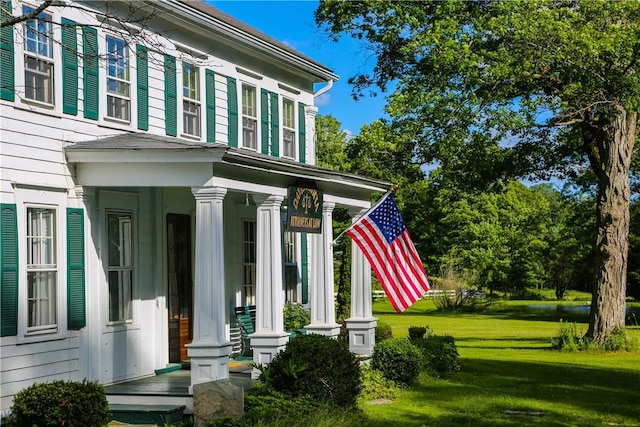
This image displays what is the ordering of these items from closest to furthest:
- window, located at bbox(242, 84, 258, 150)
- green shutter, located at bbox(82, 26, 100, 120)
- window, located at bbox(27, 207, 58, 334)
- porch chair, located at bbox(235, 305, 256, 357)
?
1. window, located at bbox(27, 207, 58, 334)
2. green shutter, located at bbox(82, 26, 100, 120)
3. porch chair, located at bbox(235, 305, 256, 357)
4. window, located at bbox(242, 84, 258, 150)

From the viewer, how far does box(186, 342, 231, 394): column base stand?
1342cm

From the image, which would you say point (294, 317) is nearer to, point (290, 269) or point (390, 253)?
point (290, 269)

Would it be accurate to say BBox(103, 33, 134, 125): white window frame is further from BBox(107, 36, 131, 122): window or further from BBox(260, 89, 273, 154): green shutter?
BBox(260, 89, 273, 154): green shutter

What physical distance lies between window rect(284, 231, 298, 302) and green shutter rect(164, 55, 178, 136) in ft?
20.1

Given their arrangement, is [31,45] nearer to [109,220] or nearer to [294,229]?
[109,220]

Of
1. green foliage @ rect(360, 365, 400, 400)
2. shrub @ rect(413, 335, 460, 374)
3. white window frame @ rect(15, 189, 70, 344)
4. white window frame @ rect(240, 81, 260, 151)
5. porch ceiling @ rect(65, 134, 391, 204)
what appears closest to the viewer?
white window frame @ rect(15, 189, 70, 344)

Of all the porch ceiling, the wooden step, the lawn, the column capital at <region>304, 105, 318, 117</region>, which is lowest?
the lawn

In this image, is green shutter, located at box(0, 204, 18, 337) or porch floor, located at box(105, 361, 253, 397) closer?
green shutter, located at box(0, 204, 18, 337)

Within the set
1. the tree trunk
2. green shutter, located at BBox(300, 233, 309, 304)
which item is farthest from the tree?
green shutter, located at BBox(300, 233, 309, 304)

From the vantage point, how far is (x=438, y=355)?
70.7 feet

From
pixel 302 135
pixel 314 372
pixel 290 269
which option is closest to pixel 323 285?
pixel 290 269

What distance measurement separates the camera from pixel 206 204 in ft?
44.5

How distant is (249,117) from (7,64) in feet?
25.6

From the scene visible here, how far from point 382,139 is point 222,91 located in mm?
8313
